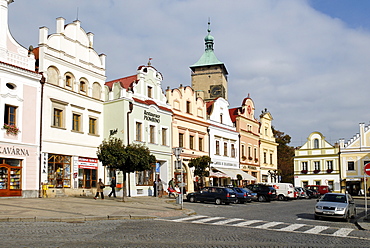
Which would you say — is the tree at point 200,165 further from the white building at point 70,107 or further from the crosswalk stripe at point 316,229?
the crosswalk stripe at point 316,229

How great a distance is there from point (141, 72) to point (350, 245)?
27693 mm

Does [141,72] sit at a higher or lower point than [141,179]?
higher

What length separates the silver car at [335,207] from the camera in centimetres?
1973

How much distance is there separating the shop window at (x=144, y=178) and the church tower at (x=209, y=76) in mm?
41415

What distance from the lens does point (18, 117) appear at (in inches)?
1086

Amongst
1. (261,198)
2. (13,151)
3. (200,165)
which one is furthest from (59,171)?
(261,198)

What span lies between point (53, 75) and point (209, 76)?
1997 inches

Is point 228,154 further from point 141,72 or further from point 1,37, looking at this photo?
point 1,37

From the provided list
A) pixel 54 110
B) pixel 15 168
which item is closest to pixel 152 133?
pixel 54 110

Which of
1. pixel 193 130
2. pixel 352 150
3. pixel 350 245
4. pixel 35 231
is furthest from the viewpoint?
pixel 352 150

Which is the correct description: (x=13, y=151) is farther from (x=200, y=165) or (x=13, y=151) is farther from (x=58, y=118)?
(x=200, y=165)

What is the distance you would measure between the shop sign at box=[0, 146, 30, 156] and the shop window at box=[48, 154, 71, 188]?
2.23m

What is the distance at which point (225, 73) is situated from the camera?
80875 mm

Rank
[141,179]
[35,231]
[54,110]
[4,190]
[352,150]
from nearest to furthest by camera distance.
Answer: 1. [35,231]
2. [4,190]
3. [54,110]
4. [141,179]
5. [352,150]
